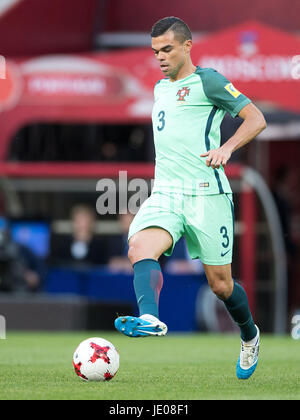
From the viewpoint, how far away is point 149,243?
6.24 metres

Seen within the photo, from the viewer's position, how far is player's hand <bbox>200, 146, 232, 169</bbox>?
238 inches

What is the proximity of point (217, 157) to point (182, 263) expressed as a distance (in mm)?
7271

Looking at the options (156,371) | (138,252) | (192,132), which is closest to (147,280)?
(138,252)

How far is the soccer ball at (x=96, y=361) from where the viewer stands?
252 inches

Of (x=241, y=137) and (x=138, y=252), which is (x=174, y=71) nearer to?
(x=241, y=137)

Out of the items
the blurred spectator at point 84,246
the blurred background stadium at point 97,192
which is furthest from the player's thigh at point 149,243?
the blurred spectator at point 84,246

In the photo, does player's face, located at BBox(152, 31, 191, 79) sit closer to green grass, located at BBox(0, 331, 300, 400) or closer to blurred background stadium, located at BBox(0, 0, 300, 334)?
green grass, located at BBox(0, 331, 300, 400)

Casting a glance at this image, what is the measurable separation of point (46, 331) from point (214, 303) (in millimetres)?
1996

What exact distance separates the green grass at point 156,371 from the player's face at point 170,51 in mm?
1874

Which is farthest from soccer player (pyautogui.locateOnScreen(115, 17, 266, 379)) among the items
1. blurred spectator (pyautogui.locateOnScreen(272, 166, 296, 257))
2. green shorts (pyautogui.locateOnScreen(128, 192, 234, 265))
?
blurred spectator (pyautogui.locateOnScreen(272, 166, 296, 257))

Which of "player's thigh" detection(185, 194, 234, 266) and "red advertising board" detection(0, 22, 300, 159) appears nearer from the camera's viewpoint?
"player's thigh" detection(185, 194, 234, 266)

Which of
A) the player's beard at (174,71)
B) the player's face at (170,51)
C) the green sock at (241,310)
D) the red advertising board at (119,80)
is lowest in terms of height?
the green sock at (241,310)

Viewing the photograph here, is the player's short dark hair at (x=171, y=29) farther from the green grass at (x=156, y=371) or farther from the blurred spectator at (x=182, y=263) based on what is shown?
the blurred spectator at (x=182, y=263)

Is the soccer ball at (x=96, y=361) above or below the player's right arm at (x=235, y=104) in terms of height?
below
